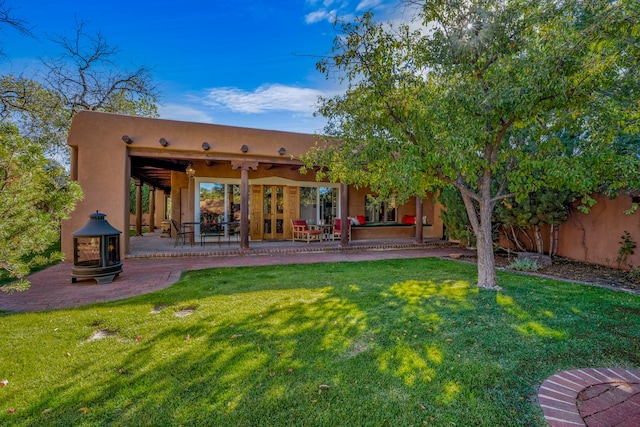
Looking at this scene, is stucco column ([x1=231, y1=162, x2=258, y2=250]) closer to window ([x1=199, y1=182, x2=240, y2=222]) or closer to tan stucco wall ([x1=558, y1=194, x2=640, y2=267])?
window ([x1=199, y1=182, x2=240, y2=222])

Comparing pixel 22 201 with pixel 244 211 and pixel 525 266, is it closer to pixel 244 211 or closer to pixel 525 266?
pixel 244 211

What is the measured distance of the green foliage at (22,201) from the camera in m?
2.40

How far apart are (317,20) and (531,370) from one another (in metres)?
8.53

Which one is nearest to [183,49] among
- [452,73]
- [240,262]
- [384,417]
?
A: [240,262]

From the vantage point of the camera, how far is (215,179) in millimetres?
11430

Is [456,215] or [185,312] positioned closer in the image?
[185,312]

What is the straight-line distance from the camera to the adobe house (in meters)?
8.02

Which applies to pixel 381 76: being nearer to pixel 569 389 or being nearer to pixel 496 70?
pixel 496 70

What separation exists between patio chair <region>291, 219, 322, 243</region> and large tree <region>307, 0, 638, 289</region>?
5.36 m

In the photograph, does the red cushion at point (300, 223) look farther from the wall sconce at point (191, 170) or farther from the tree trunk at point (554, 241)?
the tree trunk at point (554, 241)

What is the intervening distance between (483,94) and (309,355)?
4.14 meters

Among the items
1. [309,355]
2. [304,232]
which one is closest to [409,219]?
[304,232]

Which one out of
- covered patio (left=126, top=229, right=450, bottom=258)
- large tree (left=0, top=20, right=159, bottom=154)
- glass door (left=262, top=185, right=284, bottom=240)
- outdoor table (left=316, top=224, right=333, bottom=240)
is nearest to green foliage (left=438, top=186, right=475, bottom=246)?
covered patio (left=126, top=229, right=450, bottom=258)

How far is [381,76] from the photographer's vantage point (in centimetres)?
510
